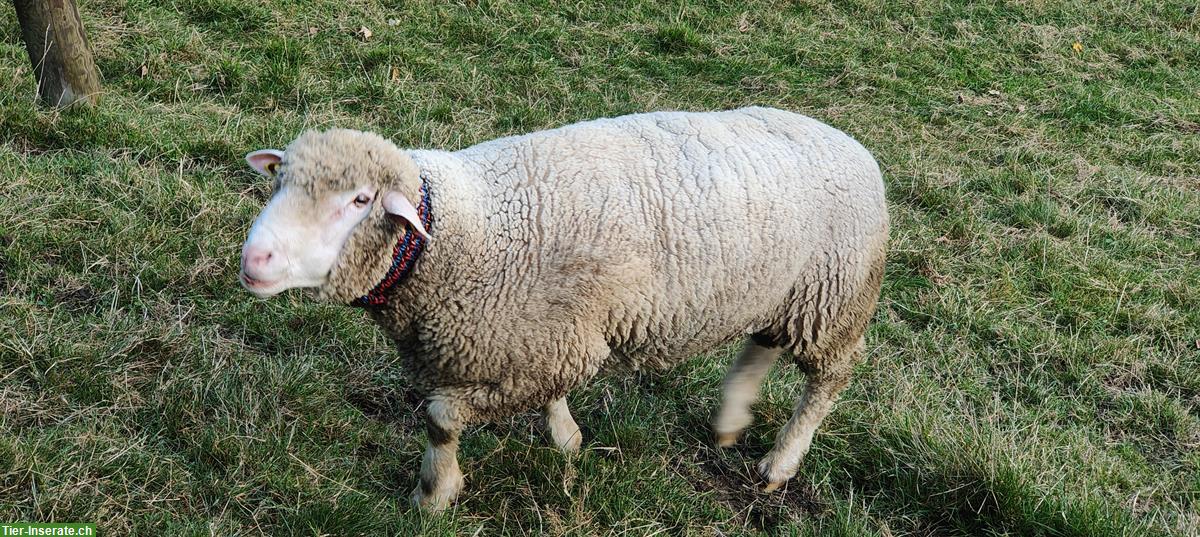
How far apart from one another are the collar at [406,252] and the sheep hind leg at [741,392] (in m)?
1.36

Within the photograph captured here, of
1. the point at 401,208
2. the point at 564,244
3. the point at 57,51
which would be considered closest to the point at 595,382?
the point at 564,244

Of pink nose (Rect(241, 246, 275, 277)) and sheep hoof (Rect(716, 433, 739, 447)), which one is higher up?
pink nose (Rect(241, 246, 275, 277))

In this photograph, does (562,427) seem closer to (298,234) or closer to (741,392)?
(741,392)

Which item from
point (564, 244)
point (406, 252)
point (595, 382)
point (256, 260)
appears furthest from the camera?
point (595, 382)

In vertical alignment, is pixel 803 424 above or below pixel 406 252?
below

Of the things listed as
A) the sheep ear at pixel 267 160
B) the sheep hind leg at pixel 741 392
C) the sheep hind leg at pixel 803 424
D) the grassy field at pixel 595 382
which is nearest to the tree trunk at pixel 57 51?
the grassy field at pixel 595 382

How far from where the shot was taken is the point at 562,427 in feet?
10.2

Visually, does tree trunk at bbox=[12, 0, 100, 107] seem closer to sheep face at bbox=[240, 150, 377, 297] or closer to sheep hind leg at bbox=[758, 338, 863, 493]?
sheep face at bbox=[240, 150, 377, 297]

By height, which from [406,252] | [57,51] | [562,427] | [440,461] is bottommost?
[562,427]

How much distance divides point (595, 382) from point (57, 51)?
306 cm

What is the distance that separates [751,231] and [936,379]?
1504 millimetres

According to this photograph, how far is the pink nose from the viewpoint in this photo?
2.10 metres

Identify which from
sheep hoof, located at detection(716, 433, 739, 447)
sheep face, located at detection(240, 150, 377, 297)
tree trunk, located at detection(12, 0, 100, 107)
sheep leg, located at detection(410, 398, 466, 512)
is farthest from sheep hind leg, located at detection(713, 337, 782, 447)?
tree trunk, located at detection(12, 0, 100, 107)

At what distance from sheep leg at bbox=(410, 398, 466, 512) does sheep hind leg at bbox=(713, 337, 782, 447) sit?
3.18 feet
